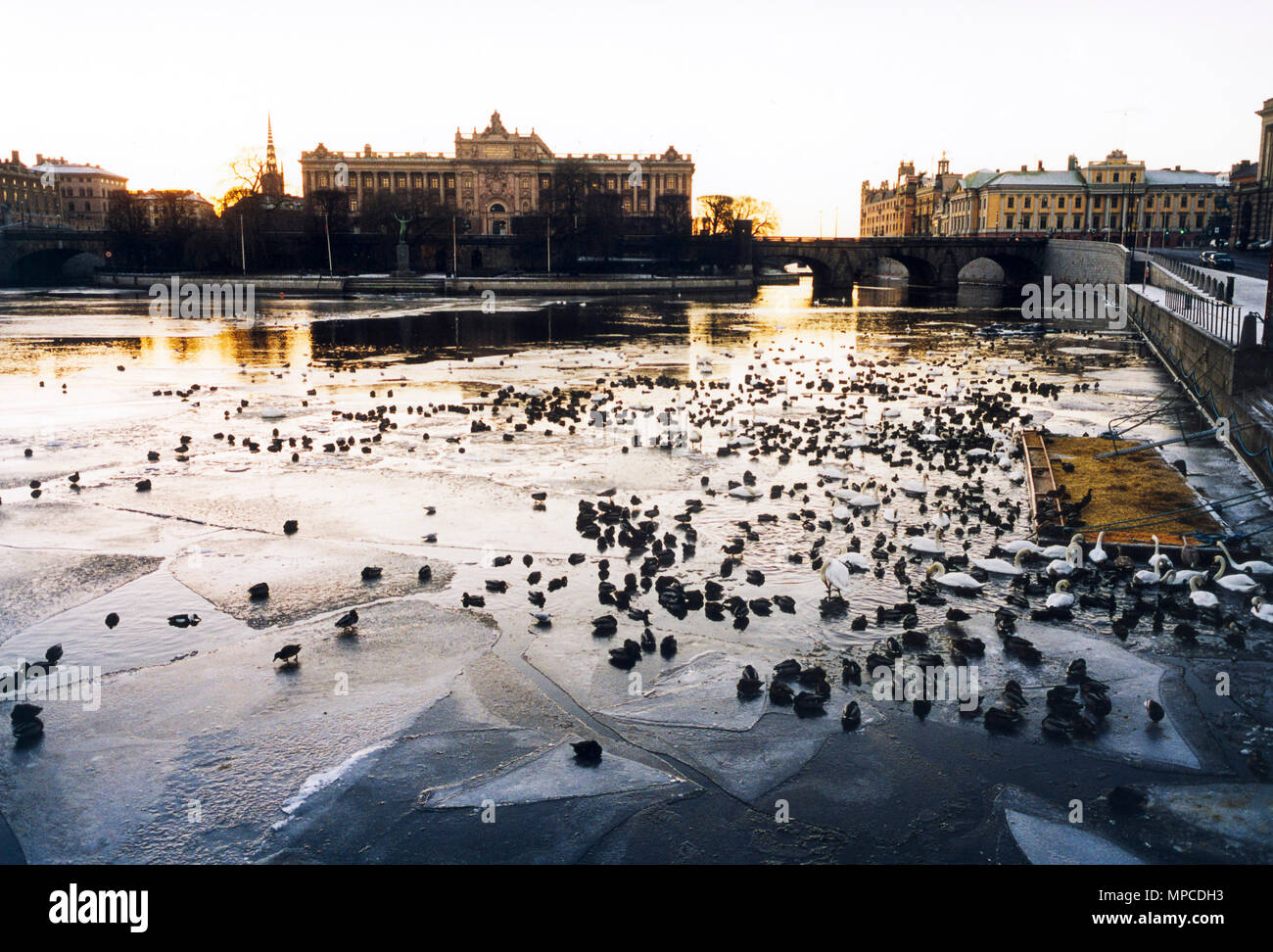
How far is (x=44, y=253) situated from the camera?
3706 inches

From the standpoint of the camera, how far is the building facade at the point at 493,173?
134m

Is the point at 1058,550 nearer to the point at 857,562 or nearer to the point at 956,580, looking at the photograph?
the point at 956,580

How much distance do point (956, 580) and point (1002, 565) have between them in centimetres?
58

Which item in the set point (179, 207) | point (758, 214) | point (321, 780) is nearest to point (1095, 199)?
point (758, 214)

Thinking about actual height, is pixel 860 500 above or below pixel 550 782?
above

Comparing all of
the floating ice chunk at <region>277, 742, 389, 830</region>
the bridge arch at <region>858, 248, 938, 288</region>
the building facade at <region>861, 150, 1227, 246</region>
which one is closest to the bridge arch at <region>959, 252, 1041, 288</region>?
the bridge arch at <region>858, 248, 938, 288</region>

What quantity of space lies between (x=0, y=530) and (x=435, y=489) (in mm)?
3925

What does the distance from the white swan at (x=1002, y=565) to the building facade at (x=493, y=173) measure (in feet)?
422

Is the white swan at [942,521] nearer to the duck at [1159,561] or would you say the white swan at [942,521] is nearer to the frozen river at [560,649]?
the frozen river at [560,649]

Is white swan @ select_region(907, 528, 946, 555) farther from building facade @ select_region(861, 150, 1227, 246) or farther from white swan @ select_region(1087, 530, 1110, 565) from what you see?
building facade @ select_region(861, 150, 1227, 246)

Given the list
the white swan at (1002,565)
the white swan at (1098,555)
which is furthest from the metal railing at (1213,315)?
the white swan at (1002,565)

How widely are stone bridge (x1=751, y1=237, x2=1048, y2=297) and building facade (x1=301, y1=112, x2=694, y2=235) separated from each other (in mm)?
45965
